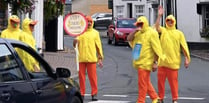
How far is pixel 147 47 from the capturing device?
10219mm

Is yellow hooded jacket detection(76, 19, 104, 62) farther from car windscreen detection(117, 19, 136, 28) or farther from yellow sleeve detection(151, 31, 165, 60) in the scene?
car windscreen detection(117, 19, 136, 28)

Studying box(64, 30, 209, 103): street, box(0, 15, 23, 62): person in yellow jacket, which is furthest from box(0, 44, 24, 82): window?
box(64, 30, 209, 103): street

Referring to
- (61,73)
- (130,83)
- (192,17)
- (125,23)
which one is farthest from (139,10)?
(61,73)

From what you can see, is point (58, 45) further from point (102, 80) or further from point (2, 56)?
point (2, 56)

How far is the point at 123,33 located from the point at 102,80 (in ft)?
53.0

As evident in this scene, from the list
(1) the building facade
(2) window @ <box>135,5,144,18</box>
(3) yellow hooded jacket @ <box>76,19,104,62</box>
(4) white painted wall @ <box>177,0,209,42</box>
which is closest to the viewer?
(3) yellow hooded jacket @ <box>76,19,104,62</box>

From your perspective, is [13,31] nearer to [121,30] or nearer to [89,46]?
[89,46]

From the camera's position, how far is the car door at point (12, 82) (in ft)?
18.7

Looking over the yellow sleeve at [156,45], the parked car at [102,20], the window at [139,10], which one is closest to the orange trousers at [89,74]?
the yellow sleeve at [156,45]

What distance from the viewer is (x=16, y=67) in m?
6.19

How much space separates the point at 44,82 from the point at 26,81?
1.63 ft

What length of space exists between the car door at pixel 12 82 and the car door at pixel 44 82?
19 cm

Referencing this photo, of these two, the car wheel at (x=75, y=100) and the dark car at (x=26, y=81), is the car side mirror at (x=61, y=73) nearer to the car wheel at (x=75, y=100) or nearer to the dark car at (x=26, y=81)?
the dark car at (x=26, y=81)

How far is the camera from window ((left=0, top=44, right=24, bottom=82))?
19.4ft
